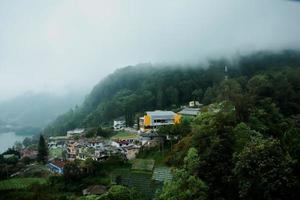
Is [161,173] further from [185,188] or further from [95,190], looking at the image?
[185,188]

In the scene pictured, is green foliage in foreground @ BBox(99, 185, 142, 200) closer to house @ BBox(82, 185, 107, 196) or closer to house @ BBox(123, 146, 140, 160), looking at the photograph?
house @ BBox(82, 185, 107, 196)

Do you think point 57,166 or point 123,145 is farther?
point 123,145

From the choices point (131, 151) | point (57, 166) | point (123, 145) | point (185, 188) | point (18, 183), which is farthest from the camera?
point (123, 145)

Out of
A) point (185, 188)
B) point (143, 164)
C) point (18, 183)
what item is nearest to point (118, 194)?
point (185, 188)

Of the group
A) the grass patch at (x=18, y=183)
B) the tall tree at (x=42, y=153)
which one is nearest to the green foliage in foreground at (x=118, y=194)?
the grass patch at (x=18, y=183)

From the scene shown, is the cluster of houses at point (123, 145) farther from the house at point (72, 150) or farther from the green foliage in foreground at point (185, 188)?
the green foliage in foreground at point (185, 188)

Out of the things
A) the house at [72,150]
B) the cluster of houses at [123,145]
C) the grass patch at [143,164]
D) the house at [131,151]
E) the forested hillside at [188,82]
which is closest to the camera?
the grass patch at [143,164]

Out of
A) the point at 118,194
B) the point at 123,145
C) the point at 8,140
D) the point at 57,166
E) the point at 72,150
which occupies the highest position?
the point at 118,194

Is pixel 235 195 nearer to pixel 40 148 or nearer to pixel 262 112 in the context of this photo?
pixel 262 112

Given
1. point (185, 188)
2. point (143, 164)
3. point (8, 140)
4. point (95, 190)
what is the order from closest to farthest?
point (185, 188) < point (95, 190) < point (143, 164) < point (8, 140)
